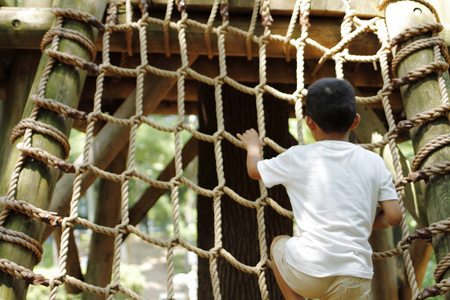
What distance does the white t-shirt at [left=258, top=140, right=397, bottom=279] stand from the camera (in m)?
1.11

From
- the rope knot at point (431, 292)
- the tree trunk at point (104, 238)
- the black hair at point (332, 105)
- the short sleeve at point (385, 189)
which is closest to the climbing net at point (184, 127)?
the rope knot at point (431, 292)

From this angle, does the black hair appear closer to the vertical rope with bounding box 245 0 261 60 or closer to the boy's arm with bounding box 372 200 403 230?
the boy's arm with bounding box 372 200 403 230

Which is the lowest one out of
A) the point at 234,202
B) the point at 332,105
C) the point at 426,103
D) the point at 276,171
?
the point at 276,171

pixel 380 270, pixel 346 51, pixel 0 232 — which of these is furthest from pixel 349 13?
pixel 380 270

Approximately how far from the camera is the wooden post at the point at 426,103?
1.39 meters

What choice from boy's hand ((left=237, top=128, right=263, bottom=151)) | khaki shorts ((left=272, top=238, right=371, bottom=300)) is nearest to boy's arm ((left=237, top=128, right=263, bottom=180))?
boy's hand ((left=237, top=128, right=263, bottom=151))

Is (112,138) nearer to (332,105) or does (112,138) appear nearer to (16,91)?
(16,91)

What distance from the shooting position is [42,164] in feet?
4.77

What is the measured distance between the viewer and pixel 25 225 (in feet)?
4.51

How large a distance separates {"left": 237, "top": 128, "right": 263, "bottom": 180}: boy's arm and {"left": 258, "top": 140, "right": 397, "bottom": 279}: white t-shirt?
68 millimetres

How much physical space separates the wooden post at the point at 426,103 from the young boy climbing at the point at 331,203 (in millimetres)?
239

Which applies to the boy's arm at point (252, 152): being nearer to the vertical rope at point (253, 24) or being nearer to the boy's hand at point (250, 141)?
the boy's hand at point (250, 141)

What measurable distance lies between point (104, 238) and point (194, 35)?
4.89 feet

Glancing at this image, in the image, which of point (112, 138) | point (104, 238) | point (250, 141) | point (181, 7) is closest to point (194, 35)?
point (181, 7)
